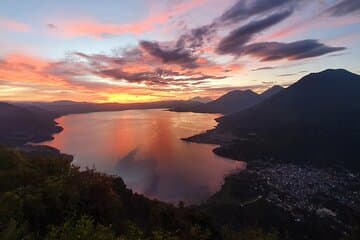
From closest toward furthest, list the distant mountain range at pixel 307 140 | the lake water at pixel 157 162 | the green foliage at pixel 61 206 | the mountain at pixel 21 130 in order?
the green foliage at pixel 61 206 < the lake water at pixel 157 162 < the distant mountain range at pixel 307 140 < the mountain at pixel 21 130

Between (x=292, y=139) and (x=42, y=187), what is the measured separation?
153 meters

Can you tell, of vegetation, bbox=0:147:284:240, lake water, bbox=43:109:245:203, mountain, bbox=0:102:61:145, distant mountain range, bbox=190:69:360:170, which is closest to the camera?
vegetation, bbox=0:147:284:240

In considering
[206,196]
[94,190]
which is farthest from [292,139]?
[94,190]

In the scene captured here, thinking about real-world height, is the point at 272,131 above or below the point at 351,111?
below

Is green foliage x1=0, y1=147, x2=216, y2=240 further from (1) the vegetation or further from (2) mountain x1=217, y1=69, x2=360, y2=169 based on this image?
(2) mountain x1=217, y1=69, x2=360, y2=169

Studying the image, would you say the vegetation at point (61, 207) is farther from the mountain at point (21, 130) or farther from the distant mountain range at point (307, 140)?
the mountain at point (21, 130)

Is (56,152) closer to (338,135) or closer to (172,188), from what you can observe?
(172,188)

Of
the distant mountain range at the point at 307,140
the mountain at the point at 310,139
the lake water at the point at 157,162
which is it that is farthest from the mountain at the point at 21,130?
the mountain at the point at 310,139

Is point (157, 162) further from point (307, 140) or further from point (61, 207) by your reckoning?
point (61, 207)

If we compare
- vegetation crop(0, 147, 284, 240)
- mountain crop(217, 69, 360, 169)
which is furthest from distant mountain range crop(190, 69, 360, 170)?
vegetation crop(0, 147, 284, 240)

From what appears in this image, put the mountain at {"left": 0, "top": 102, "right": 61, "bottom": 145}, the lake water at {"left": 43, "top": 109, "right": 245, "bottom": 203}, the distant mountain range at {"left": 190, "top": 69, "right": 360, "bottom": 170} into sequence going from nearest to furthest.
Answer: the lake water at {"left": 43, "top": 109, "right": 245, "bottom": 203}, the distant mountain range at {"left": 190, "top": 69, "right": 360, "bottom": 170}, the mountain at {"left": 0, "top": 102, "right": 61, "bottom": 145}

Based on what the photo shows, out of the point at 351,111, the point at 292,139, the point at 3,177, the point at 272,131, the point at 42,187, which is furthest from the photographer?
the point at 351,111

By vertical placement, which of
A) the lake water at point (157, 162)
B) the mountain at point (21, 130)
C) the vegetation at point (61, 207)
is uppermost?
the vegetation at point (61, 207)

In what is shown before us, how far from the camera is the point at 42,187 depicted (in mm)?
16578
